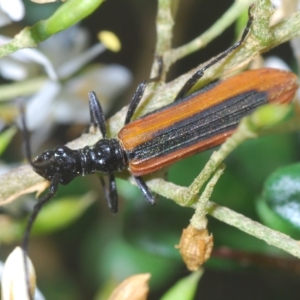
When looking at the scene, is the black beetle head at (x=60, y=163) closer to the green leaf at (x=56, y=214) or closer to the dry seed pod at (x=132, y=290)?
the green leaf at (x=56, y=214)

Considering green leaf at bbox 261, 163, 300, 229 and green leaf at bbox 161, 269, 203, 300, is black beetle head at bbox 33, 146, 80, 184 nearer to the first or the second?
green leaf at bbox 161, 269, 203, 300

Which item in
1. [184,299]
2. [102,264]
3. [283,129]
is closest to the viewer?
[184,299]

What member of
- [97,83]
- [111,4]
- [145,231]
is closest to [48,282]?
[145,231]

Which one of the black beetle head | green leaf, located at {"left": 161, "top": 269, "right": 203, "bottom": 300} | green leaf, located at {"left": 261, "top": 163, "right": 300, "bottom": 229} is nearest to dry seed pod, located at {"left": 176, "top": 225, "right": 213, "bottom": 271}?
green leaf, located at {"left": 161, "top": 269, "right": 203, "bottom": 300}

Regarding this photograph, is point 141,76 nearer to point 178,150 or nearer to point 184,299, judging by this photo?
point 178,150

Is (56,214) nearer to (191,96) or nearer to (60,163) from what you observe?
(60,163)

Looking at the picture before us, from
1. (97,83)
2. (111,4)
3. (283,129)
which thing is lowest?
(283,129)

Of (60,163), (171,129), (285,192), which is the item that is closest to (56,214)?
(60,163)

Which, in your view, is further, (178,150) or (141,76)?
(141,76)

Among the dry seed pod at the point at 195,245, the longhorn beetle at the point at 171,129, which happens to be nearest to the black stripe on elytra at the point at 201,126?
the longhorn beetle at the point at 171,129
